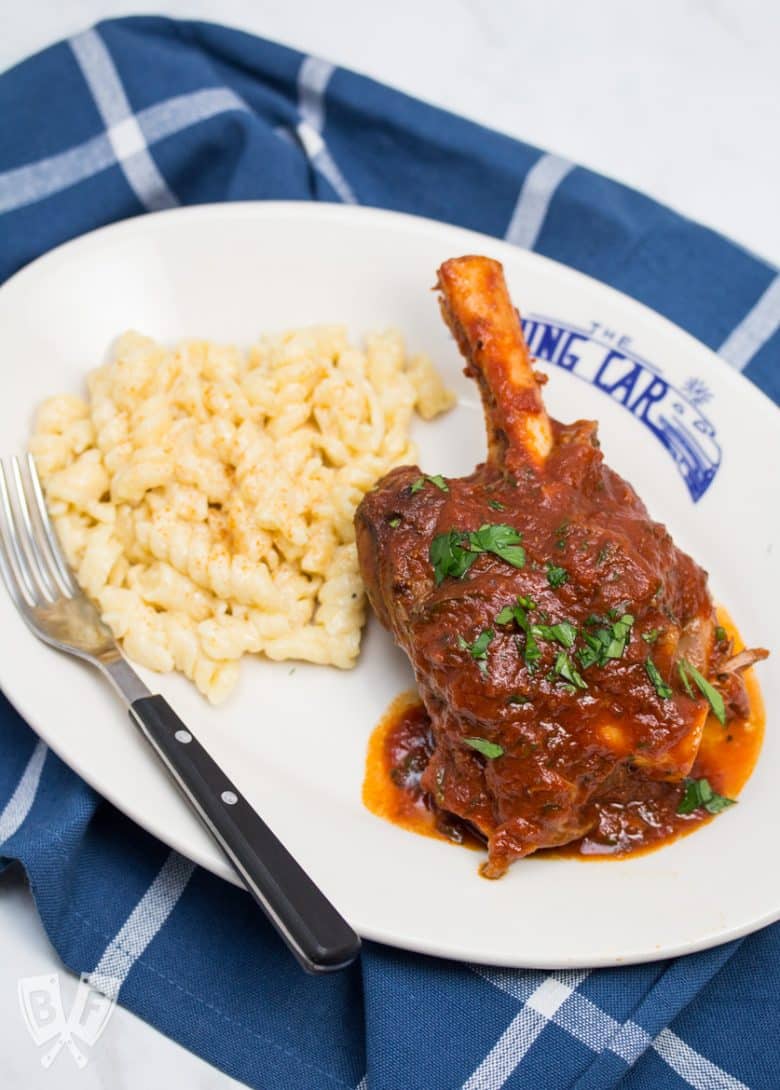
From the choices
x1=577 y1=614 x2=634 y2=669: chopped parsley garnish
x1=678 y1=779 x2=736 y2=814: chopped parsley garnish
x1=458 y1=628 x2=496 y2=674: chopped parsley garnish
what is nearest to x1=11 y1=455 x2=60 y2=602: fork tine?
x1=458 y1=628 x2=496 y2=674: chopped parsley garnish

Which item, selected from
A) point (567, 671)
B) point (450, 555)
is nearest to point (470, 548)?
point (450, 555)

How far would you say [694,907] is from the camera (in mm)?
3418

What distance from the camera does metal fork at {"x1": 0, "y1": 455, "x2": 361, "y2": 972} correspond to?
311 cm

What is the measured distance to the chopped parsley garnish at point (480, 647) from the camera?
11.1 feet

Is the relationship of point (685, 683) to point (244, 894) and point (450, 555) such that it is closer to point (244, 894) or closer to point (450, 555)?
point (450, 555)

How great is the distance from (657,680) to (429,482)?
0.91 metres

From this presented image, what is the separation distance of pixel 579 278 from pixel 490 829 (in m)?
2.24

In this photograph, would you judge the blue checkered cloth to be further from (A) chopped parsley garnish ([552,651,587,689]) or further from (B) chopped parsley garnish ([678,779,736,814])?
(A) chopped parsley garnish ([552,651,587,689])

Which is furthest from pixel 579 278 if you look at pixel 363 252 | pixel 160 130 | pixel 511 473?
pixel 160 130

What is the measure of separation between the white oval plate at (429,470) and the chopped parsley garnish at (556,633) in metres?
0.69

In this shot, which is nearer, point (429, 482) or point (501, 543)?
point (501, 543)

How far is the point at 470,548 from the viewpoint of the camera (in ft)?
11.6

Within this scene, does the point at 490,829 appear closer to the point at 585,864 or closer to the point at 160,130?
the point at 585,864

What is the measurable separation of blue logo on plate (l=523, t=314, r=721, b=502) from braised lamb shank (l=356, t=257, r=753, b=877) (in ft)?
2.48
